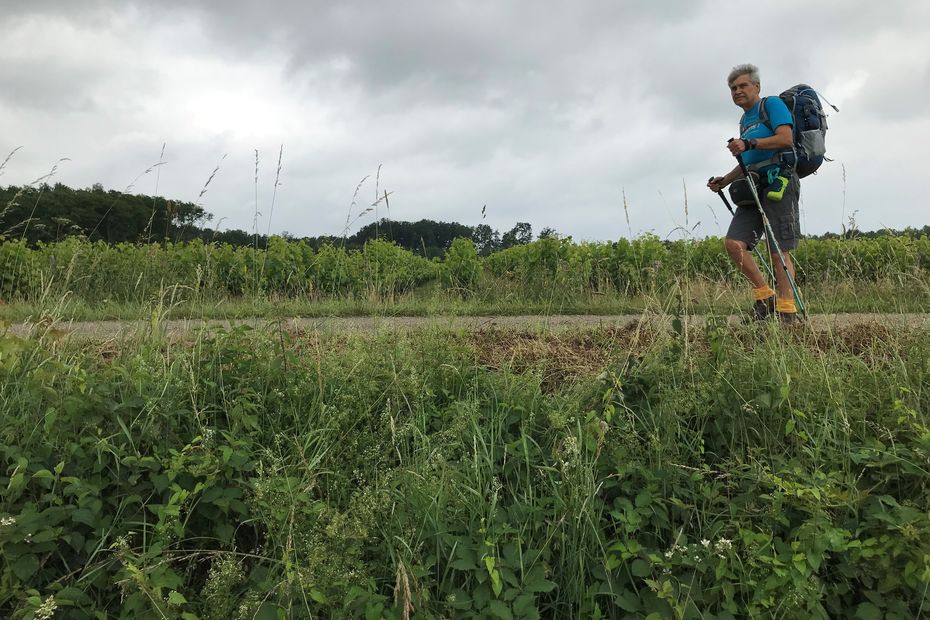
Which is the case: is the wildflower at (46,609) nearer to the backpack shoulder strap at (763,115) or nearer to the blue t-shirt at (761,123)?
the blue t-shirt at (761,123)

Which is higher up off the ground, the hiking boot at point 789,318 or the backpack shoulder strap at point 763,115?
the backpack shoulder strap at point 763,115

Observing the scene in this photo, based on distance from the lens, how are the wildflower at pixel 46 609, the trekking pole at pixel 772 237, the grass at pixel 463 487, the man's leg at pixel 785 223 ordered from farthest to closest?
1. the man's leg at pixel 785 223
2. the trekking pole at pixel 772 237
3. the grass at pixel 463 487
4. the wildflower at pixel 46 609

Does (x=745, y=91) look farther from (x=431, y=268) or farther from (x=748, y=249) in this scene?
(x=431, y=268)

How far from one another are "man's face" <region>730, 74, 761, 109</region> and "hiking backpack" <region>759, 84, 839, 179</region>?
0.17 metres

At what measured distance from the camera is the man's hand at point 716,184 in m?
5.00

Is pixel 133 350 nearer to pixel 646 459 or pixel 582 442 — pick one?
pixel 582 442

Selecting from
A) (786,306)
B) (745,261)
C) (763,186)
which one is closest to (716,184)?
(763,186)

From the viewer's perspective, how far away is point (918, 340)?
3438 millimetres

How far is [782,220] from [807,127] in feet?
2.73

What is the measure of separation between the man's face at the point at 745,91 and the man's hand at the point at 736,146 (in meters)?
0.81

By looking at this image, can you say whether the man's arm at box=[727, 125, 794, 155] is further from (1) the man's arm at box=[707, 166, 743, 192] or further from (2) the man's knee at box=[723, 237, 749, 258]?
(2) the man's knee at box=[723, 237, 749, 258]

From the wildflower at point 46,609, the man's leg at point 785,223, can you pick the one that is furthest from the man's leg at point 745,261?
the wildflower at point 46,609

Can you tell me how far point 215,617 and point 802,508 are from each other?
2196mm

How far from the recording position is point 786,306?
464 cm
